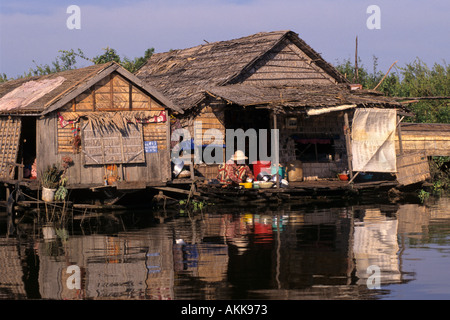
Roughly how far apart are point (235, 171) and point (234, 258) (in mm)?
11078

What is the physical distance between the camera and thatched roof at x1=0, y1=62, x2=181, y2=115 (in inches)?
782

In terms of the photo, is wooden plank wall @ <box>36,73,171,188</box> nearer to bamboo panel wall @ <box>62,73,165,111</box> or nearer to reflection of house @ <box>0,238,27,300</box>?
bamboo panel wall @ <box>62,73,165,111</box>

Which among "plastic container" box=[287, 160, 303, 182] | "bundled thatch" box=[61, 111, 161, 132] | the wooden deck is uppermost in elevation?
"bundled thatch" box=[61, 111, 161, 132]

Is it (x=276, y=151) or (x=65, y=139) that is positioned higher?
(x=65, y=139)

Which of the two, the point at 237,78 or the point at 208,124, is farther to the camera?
the point at 237,78

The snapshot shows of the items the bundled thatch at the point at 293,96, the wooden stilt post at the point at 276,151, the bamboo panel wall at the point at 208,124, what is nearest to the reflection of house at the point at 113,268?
the wooden stilt post at the point at 276,151

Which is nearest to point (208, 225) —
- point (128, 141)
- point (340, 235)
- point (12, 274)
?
point (340, 235)

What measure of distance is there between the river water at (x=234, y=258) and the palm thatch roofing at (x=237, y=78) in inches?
212

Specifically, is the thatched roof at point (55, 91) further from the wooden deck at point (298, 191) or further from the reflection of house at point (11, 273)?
the reflection of house at point (11, 273)

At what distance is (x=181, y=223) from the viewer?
17812 millimetres

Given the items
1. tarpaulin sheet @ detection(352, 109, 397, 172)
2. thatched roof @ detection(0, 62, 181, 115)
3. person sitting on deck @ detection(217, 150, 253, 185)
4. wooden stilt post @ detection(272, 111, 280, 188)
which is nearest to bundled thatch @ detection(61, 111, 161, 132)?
thatched roof @ detection(0, 62, 181, 115)

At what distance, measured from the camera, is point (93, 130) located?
20.4m

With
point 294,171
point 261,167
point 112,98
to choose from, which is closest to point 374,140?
point 294,171

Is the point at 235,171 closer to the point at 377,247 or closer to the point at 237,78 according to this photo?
the point at 237,78
